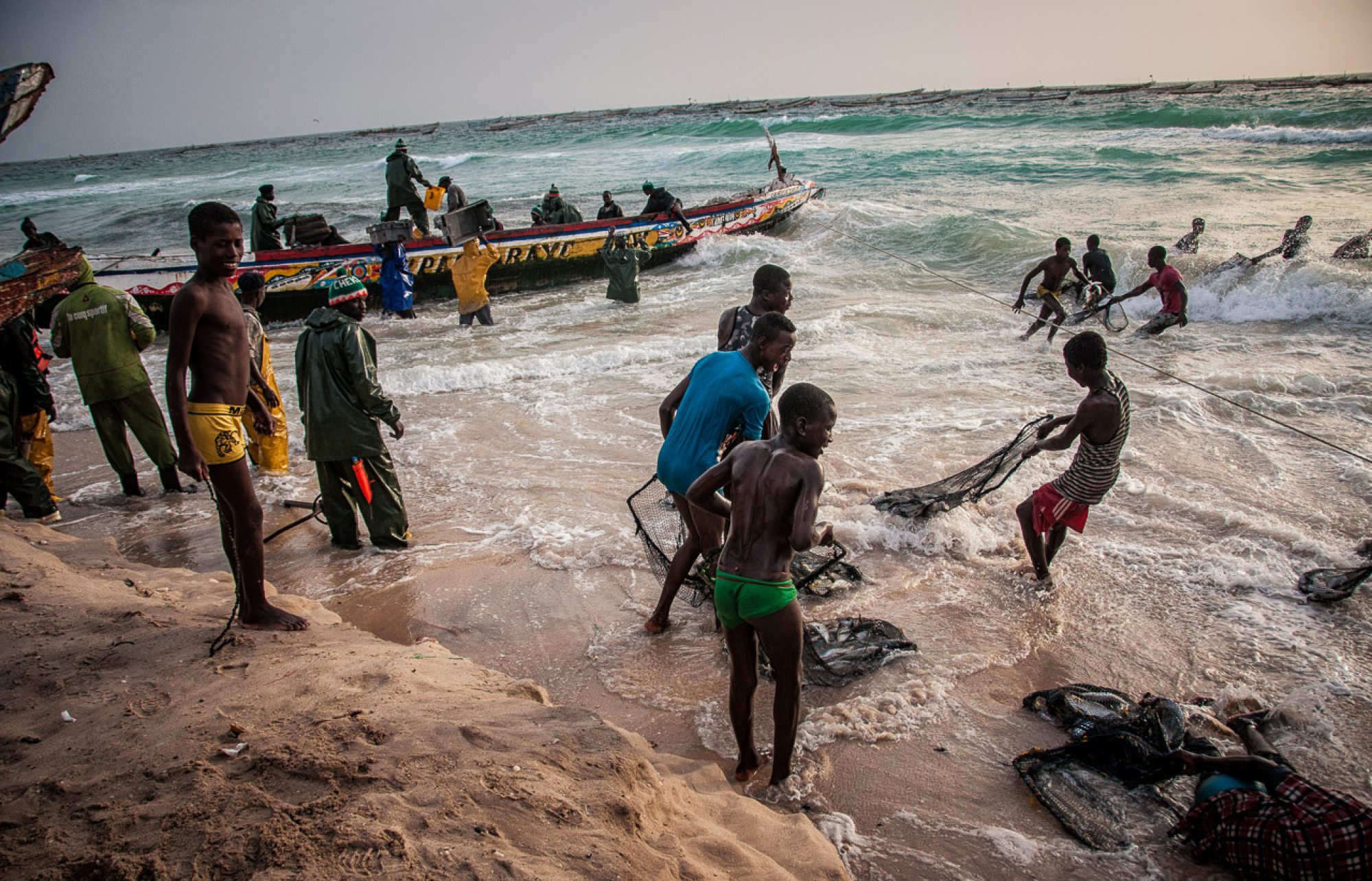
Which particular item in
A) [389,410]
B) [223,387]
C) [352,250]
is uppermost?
[352,250]

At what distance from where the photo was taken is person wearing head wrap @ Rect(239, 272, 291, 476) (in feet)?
18.0

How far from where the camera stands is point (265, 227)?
38.1 ft

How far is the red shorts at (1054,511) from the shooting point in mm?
4340

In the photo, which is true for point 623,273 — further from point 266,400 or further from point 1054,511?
point 1054,511

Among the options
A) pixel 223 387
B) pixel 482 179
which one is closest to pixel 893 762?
pixel 223 387

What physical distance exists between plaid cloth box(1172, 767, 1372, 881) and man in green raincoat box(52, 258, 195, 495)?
20.6 feet

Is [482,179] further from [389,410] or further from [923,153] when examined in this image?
[389,410]

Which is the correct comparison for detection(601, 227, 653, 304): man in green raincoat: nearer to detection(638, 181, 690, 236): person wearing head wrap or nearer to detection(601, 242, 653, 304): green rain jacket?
detection(601, 242, 653, 304): green rain jacket

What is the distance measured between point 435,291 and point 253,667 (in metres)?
10.7

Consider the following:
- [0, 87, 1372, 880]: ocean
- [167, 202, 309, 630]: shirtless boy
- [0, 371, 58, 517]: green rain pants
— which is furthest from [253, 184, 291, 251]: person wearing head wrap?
[167, 202, 309, 630]: shirtless boy

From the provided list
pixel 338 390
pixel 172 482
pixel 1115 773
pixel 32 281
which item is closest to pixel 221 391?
pixel 338 390

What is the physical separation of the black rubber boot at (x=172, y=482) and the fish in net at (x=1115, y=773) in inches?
236

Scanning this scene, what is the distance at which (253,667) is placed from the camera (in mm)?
2957

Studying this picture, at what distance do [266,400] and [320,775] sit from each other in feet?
12.8
